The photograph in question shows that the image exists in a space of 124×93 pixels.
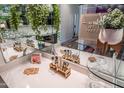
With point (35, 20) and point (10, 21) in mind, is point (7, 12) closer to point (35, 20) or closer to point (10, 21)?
point (10, 21)

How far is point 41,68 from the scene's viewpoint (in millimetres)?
1407

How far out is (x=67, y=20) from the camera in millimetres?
1234

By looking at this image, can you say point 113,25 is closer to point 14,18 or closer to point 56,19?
point 56,19

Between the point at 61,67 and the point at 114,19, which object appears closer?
the point at 114,19

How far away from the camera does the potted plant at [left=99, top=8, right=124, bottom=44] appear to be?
98 cm

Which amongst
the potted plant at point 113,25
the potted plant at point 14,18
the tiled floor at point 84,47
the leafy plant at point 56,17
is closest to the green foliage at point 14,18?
the potted plant at point 14,18

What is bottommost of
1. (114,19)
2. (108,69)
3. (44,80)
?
(44,80)

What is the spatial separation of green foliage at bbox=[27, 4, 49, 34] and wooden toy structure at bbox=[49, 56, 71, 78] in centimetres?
44

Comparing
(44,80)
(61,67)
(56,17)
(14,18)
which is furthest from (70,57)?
(14,18)

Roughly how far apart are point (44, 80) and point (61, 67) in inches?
8.7

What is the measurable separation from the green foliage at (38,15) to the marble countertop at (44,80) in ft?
1.73

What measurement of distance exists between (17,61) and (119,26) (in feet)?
3.89

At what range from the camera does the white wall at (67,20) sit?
116cm
